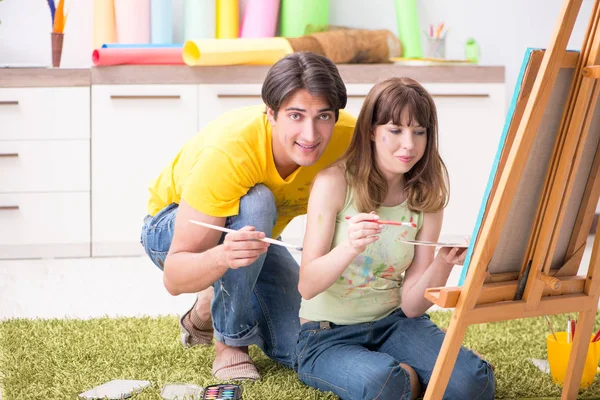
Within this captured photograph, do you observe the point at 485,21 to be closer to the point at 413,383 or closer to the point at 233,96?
the point at 233,96

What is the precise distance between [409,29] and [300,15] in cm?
52

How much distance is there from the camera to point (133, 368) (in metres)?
2.10

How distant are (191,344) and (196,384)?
1.05ft

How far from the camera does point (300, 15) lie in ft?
12.6

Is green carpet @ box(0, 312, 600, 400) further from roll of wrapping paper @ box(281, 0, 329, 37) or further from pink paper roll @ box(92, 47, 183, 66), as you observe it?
roll of wrapping paper @ box(281, 0, 329, 37)

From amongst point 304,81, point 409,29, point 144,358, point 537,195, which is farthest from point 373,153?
point 409,29

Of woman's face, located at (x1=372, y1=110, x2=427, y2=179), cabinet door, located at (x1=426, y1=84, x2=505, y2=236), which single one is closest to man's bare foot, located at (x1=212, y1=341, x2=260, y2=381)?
A: woman's face, located at (x1=372, y1=110, x2=427, y2=179)

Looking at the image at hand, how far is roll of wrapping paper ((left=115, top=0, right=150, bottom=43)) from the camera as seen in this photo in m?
3.72

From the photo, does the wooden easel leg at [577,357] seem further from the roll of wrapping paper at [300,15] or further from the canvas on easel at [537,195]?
the roll of wrapping paper at [300,15]

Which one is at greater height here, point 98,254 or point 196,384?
point 196,384

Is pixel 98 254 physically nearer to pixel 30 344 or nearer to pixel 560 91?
pixel 30 344

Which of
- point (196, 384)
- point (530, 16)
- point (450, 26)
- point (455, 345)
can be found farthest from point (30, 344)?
point (530, 16)

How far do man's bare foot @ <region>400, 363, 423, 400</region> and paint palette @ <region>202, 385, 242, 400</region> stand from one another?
37 cm

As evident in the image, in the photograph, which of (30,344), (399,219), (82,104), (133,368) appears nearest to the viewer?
(399,219)
